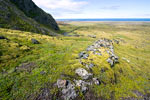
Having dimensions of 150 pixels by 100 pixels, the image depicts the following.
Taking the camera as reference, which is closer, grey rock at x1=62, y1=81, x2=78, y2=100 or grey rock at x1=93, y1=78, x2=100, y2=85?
grey rock at x1=62, y1=81, x2=78, y2=100

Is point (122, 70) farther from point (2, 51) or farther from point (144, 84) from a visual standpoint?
point (2, 51)

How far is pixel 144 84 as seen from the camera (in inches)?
1419

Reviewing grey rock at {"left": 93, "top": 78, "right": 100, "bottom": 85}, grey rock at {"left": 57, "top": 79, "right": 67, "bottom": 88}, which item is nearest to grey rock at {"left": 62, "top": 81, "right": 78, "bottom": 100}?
grey rock at {"left": 57, "top": 79, "right": 67, "bottom": 88}

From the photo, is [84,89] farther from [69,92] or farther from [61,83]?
[61,83]

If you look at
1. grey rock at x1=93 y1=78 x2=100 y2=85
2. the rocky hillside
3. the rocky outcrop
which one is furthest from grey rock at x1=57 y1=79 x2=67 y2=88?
the rocky outcrop

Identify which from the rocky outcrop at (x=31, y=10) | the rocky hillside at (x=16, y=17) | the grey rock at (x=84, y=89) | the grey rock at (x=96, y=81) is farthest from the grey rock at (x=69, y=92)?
the rocky outcrop at (x=31, y=10)

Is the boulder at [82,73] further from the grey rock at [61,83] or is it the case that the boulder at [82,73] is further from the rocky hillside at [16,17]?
the rocky hillside at [16,17]

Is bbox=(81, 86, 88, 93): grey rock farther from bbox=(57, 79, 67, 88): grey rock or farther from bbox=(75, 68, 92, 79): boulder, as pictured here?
bbox=(57, 79, 67, 88): grey rock

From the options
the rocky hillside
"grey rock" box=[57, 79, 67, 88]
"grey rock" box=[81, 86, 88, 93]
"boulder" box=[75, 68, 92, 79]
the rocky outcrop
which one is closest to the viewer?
"grey rock" box=[57, 79, 67, 88]

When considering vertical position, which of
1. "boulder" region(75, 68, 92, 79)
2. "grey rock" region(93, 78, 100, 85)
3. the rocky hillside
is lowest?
"grey rock" region(93, 78, 100, 85)

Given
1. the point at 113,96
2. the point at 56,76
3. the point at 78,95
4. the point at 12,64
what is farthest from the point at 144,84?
the point at 12,64

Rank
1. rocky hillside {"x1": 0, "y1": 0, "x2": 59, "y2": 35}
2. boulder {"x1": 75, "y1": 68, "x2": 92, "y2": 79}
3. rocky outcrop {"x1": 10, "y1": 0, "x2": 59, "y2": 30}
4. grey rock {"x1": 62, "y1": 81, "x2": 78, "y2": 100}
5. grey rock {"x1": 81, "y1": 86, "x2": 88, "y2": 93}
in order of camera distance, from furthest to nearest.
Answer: rocky outcrop {"x1": 10, "y1": 0, "x2": 59, "y2": 30} < rocky hillside {"x1": 0, "y1": 0, "x2": 59, "y2": 35} < boulder {"x1": 75, "y1": 68, "x2": 92, "y2": 79} < grey rock {"x1": 81, "y1": 86, "x2": 88, "y2": 93} < grey rock {"x1": 62, "y1": 81, "x2": 78, "y2": 100}

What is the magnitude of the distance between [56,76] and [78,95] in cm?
851

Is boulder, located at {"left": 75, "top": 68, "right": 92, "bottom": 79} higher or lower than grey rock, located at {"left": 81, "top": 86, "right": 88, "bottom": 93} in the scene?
higher
